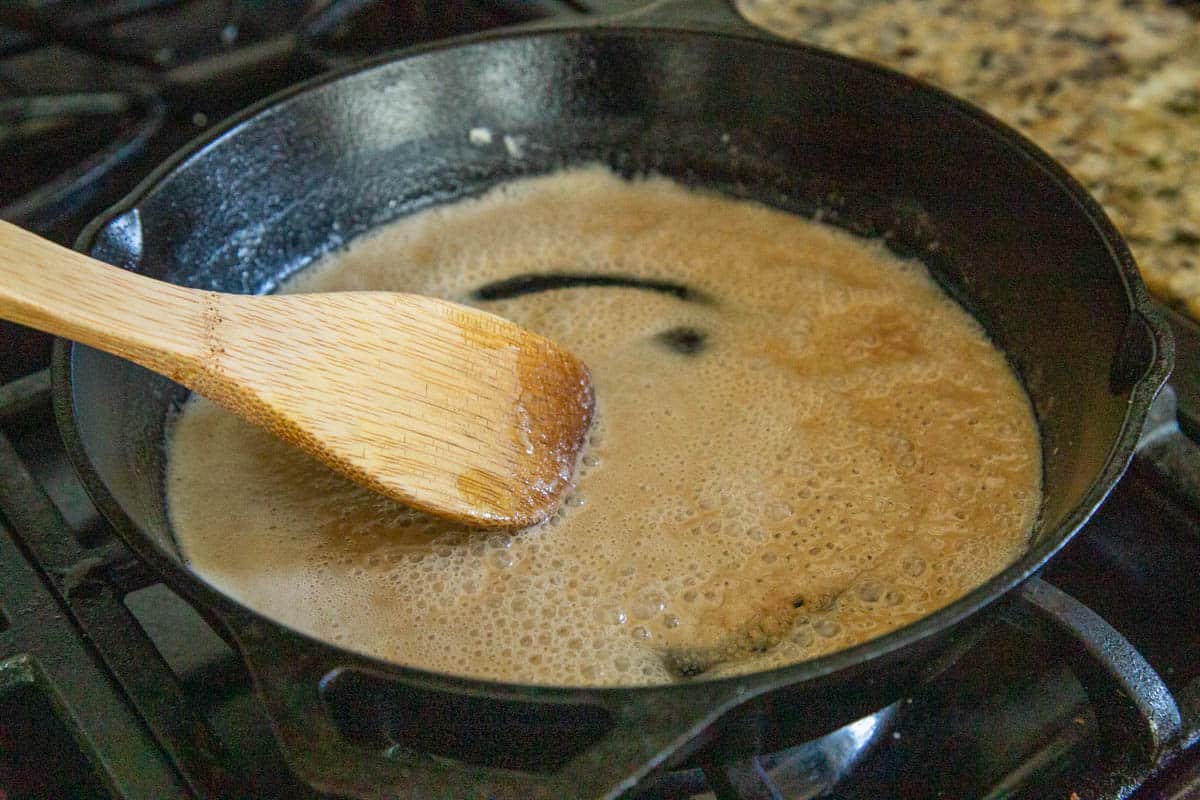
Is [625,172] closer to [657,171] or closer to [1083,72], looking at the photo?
[657,171]

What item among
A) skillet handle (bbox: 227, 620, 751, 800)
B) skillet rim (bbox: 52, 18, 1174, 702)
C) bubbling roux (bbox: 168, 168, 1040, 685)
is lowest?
bubbling roux (bbox: 168, 168, 1040, 685)

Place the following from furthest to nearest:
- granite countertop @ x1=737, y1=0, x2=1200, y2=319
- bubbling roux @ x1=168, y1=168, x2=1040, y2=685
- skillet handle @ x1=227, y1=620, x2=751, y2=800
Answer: granite countertop @ x1=737, y1=0, x2=1200, y2=319
bubbling roux @ x1=168, y1=168, x2=1040, y2=685
skillet handle @ x1=227, y1=620, x2=751, y2=800

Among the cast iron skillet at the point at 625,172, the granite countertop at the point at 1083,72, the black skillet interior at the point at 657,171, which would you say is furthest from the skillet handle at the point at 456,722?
the granite countertop at the point at 1083,72

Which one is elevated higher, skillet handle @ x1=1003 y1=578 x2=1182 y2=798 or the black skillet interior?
the black skillet interior

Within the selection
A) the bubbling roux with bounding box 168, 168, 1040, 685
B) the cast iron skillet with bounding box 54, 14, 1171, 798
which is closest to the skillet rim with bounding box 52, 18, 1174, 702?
the cast iron skillet with bounding box 54, 14, 1171, 798

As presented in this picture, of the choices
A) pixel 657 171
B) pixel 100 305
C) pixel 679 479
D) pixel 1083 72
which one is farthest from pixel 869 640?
pixel 1083 72

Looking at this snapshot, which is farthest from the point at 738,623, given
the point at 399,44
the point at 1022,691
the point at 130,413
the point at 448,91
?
the point at 399,44

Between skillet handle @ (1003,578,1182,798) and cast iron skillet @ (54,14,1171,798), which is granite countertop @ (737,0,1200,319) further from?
skillet handle @ (1003,578,1182,798)

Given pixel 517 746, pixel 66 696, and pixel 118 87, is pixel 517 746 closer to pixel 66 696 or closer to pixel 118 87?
pixel 66 696
